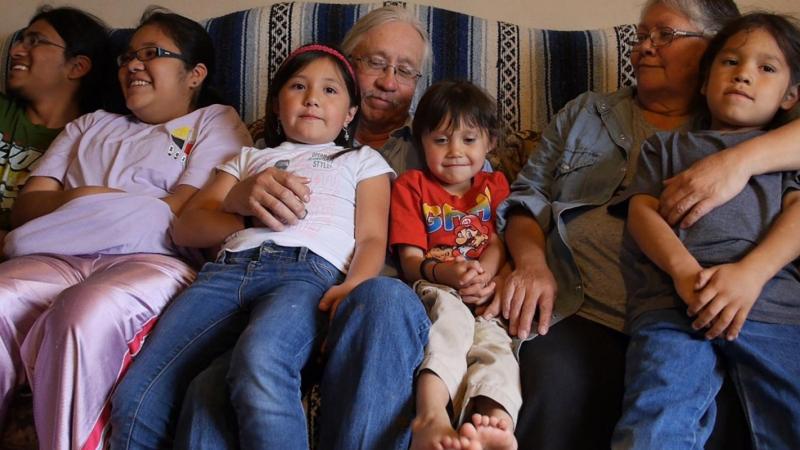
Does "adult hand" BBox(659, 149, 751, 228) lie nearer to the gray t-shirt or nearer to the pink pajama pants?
the gray t-shirt

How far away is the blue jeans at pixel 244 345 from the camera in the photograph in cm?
101

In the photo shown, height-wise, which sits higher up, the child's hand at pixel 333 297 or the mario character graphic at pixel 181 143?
the mario character graphic at pixel 181 143

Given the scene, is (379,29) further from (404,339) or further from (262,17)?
(404,339)

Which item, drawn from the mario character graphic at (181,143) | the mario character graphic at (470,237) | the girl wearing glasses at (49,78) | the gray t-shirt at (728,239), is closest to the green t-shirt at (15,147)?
the girl wearing glasses at (49,78)

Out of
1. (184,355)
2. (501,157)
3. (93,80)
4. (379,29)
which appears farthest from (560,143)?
(93,80)

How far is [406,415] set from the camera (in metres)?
1.04

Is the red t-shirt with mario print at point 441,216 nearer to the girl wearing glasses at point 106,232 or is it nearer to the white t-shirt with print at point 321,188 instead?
the white t-shirt with print at point 321,188

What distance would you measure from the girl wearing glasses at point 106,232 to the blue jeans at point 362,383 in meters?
0.20

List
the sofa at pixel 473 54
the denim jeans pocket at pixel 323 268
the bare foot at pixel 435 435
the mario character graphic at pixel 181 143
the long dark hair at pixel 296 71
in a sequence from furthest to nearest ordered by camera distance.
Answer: the sofa at pixel 473 54
the mario character graphic at pixel 181 143
the long dark hair at pixel 296 71
the denim jeans pocket at pixel 323 268
the bare foot at pixel 435 435

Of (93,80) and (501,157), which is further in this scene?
(93,80)

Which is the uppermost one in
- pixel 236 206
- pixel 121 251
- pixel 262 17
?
pixel 262 17

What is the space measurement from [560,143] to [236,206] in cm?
78

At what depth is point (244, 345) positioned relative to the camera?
1058 millimetres

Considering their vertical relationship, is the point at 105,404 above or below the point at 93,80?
below
